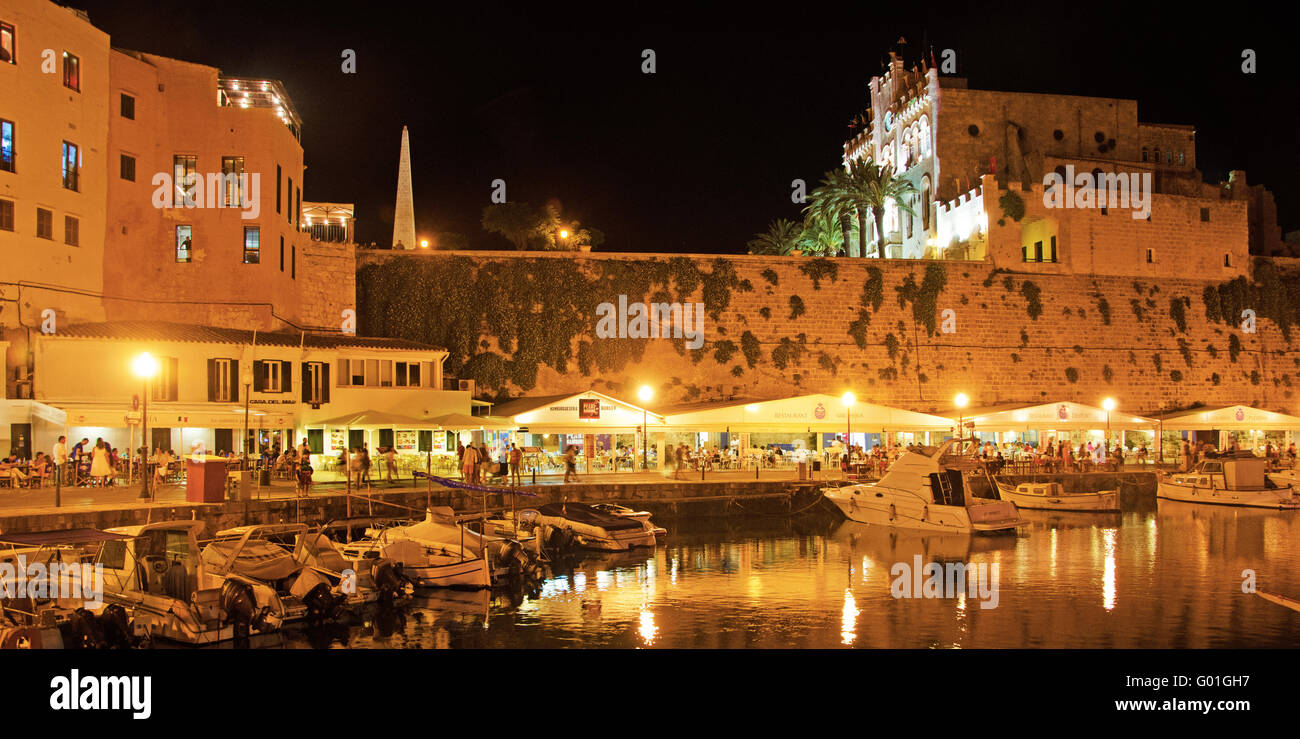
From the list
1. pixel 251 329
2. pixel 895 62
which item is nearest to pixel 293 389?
pixel 251 329

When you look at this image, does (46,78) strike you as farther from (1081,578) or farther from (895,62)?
(895,62)

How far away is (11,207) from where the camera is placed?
27.4 m

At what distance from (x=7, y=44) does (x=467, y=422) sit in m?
16.0

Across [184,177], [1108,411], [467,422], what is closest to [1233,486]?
[1108,411]

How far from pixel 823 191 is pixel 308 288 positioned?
27512 mm

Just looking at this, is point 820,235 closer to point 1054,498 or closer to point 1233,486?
point 1054,498

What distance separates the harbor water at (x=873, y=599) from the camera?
16172 mm

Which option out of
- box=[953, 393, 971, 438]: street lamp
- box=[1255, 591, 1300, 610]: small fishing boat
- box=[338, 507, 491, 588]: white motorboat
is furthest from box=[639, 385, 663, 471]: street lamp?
box=[1255, 591, 1300, 610]: small fishing boat

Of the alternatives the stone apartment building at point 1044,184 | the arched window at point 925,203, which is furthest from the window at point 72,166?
the arched window at point 925,203

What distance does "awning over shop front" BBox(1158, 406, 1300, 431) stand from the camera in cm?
4075

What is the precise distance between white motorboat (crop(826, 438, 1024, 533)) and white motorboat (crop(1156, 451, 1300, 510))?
980 centimetres

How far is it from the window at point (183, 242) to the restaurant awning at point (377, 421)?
25.8ft

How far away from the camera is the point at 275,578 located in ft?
57.2

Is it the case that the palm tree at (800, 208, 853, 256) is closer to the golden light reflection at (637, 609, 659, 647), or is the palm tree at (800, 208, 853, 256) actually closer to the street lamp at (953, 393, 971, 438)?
the street lamp at (953, 393, 971, 438)
